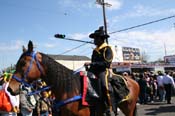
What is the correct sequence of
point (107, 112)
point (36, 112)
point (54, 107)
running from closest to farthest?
1. point (54, 107)
2. point (107, 112)
3. point (36, 112)

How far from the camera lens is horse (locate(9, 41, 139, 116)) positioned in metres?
6.01

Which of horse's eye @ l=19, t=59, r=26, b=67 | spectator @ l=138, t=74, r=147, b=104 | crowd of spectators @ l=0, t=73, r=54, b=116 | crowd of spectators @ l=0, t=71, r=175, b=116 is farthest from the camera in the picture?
spectator @ l=138, t=74, r=147, b=104

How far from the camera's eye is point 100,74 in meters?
6.77

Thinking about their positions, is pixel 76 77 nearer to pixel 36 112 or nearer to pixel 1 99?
pixel 1 99

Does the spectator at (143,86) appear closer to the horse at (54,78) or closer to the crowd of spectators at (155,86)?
the crowd of spectators at (155,86)

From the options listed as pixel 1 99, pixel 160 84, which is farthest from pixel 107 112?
pixel 160 84

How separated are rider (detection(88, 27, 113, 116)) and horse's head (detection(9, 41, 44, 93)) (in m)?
1.24

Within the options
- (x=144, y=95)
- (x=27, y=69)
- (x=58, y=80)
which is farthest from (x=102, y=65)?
(x=144, y=95)

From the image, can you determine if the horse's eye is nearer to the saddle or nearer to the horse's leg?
the saddle

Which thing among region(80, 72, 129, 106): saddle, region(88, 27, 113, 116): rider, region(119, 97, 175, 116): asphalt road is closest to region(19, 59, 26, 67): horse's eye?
region(80, 72, 129, 106): saddle

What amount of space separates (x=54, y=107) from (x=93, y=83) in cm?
96

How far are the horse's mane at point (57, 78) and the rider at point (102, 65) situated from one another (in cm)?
60

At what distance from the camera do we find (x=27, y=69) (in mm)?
6012

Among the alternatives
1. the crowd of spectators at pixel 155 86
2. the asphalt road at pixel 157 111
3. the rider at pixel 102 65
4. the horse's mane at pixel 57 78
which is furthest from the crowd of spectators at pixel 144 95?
the rider at pixel 102 65
